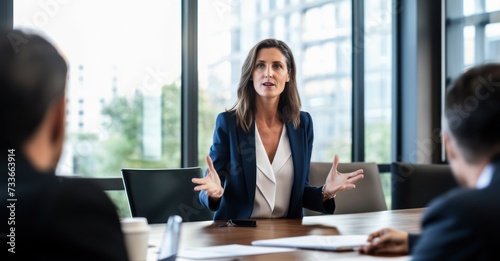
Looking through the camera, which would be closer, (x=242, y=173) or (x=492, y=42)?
(x=242, y=173)

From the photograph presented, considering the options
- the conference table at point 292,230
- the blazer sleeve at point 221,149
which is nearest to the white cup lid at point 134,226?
the conference table at point 292,230

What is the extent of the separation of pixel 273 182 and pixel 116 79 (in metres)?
1.80

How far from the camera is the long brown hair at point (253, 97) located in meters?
3.72

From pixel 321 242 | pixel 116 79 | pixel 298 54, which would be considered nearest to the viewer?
pixel 321 242

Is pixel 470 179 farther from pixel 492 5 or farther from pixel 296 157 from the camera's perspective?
pixel 492 5

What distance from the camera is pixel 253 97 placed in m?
3.88

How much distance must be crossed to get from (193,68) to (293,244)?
10.3 feet

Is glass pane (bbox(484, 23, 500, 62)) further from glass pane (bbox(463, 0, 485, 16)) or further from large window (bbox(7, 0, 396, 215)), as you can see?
glass pane (bbox(463, 0, 485, 16))

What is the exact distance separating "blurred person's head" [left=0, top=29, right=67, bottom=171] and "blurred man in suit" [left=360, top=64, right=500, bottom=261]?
757 millimetres

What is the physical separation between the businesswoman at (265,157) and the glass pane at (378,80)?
8.51 ft

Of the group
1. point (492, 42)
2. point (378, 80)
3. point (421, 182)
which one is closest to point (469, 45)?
point (492, 42)

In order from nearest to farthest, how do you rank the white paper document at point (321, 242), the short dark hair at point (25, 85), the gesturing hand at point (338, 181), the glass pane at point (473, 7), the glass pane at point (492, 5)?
the short dark hair at point (25, 85), the white paper document at point (321, 242), the gesturing hand at point (338, 181), the glass pane at point (492, 5), the glass pane at point (473, 7)

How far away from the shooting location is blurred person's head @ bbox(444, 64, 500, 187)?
143 centimetres

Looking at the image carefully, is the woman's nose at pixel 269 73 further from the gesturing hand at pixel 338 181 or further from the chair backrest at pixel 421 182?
the chair backrest at pixel 421 182
